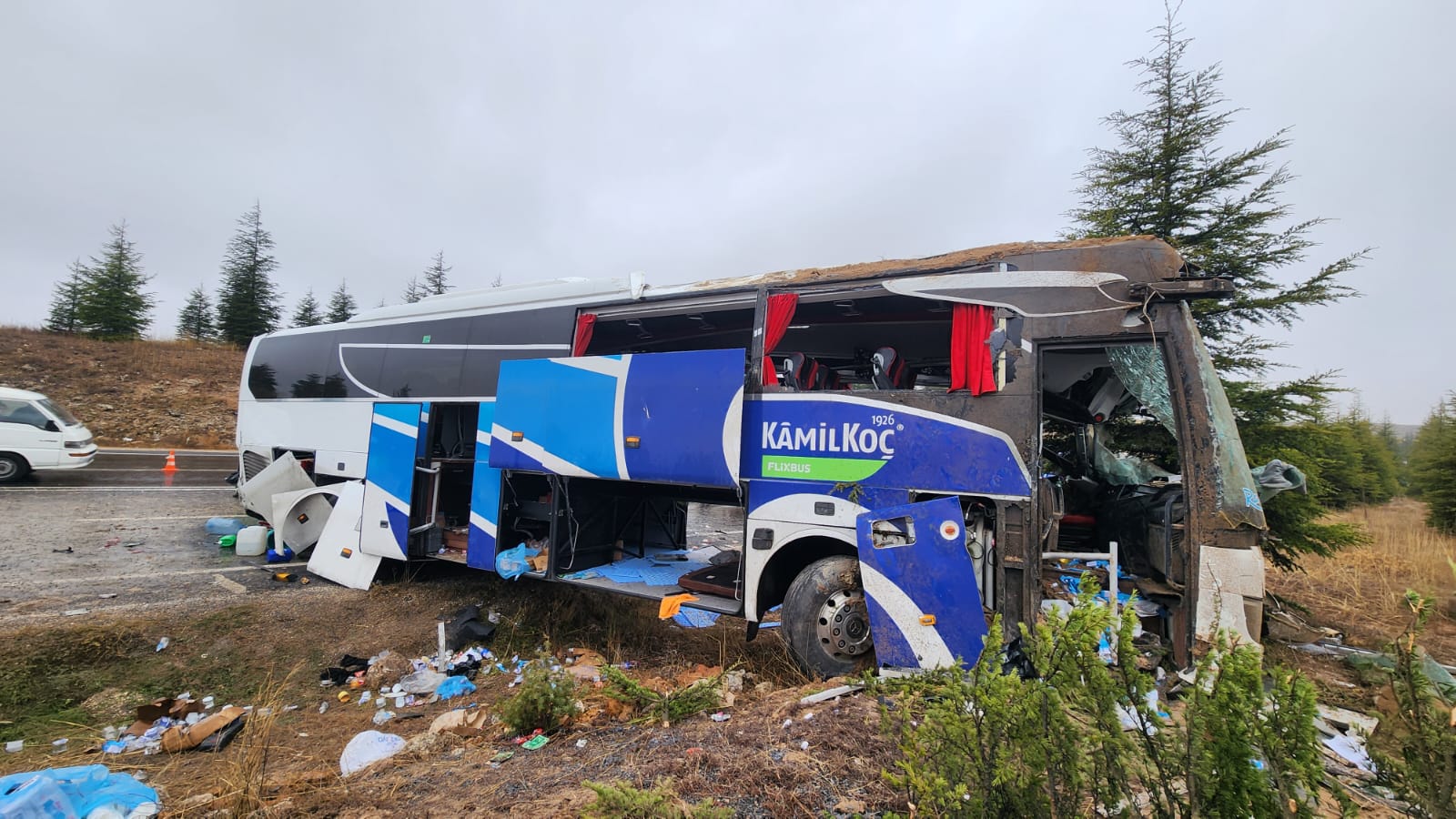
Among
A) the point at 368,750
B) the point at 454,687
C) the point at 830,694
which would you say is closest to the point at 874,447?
the point at 830,694

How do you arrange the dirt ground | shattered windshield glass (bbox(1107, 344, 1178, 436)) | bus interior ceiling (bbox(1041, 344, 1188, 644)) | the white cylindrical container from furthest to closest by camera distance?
the white cylindrical container < shattered windshield glass (bbox(1107, 344, 1178, 436)) < bus interior ceiling (bbox(1041, 344, 1188, 644)) < the dirt ground

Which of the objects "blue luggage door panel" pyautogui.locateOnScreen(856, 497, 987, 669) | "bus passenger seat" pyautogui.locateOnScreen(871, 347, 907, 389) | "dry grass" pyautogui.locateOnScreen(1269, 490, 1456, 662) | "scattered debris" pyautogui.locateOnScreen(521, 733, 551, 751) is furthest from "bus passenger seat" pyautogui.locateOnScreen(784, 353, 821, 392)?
"dry grass" pyautogui.locateOnScreen(1269, 490, 1456, 662)

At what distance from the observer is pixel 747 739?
296 centimetres

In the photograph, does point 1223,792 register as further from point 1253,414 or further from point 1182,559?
point 1253,414

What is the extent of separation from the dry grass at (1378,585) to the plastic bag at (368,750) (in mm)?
7499

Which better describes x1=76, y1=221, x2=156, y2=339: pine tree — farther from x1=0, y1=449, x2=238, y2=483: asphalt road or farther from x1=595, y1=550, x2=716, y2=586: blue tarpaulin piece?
x1=595, y1=550, x2=716, y2=586: blue tarpaulin piece

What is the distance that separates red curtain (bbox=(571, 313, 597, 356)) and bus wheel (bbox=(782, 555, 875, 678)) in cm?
317

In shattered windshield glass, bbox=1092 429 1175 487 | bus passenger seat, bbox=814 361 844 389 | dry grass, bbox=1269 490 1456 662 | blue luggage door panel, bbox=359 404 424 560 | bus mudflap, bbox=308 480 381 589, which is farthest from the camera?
bus mudflap, bbox=308 480 381 589

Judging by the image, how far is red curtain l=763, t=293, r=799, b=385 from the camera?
15.7 ft

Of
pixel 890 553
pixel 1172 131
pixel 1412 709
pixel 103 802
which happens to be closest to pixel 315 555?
pixel 103 802

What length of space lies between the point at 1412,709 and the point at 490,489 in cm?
628

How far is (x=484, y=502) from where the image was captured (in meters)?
6.23

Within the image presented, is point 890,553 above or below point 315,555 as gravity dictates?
above

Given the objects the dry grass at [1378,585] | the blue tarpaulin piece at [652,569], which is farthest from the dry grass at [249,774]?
the dry grass at [1378,585]
